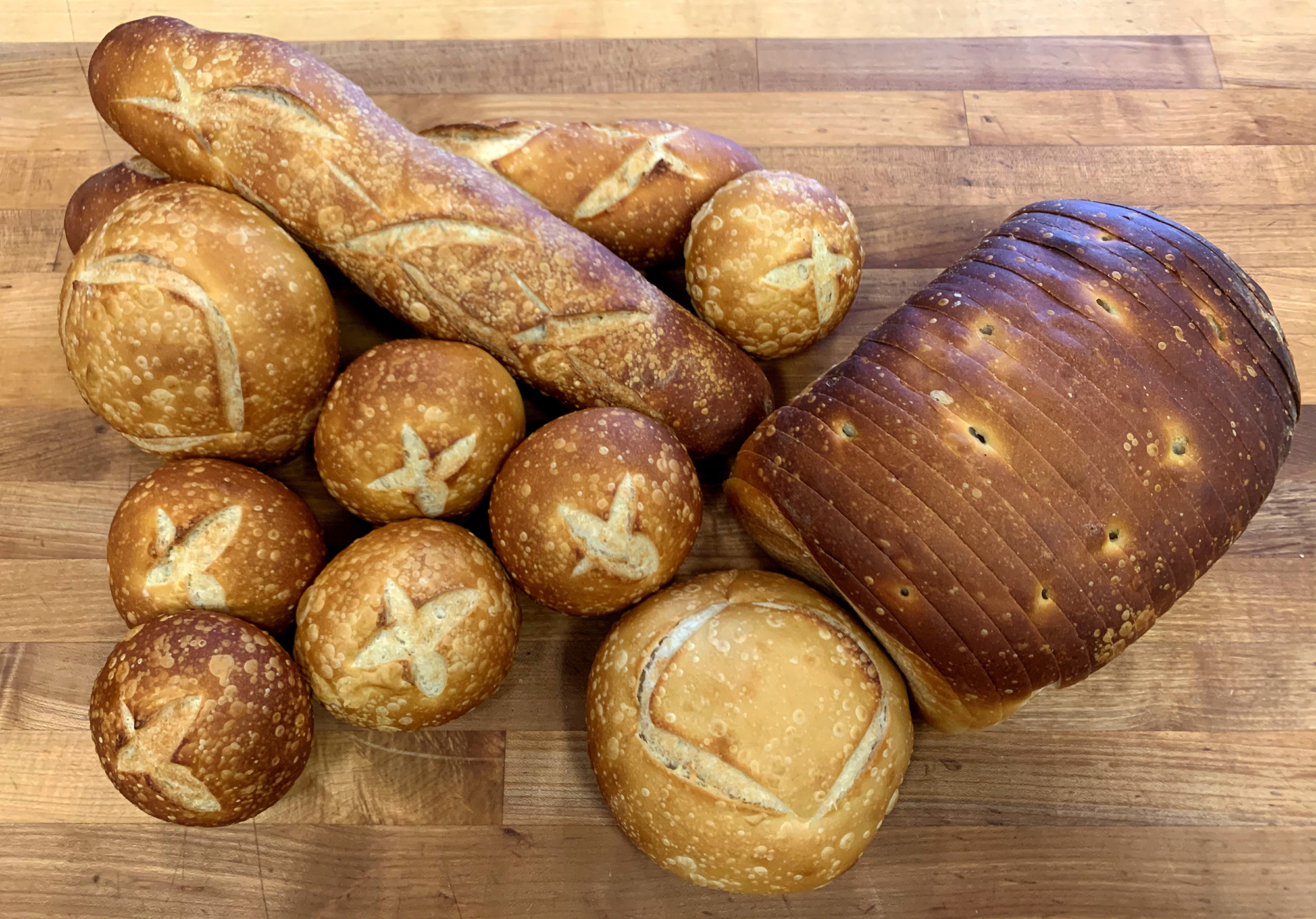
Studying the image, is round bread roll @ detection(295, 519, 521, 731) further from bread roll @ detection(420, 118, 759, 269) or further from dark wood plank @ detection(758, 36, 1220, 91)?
dark wood plank @ detection(758, 36, 1220, 91)

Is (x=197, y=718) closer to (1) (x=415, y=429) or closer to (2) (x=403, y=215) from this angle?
(1) (x=415, y=429)

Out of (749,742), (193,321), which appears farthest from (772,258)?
(193,321)

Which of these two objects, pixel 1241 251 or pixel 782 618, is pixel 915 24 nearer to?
pixel 1241 251

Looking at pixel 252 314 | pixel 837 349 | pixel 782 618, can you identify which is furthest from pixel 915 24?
pixel 252 314

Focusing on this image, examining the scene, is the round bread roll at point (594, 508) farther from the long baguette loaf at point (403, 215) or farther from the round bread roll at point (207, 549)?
the round bread roll at point (207, 549)

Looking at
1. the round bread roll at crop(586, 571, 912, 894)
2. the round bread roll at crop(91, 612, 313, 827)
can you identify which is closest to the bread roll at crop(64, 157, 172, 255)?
the round bread roll at crop(91, 612, 313, 827)

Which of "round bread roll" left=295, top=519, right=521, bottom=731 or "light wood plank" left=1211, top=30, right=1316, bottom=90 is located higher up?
"light wood plank" left=1211, top=30, right=1316, bottom=90
